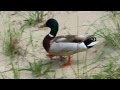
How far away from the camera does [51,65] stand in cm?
525

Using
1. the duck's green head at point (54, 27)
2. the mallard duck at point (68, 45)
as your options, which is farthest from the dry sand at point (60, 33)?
the duck's green head at point (54, 27)

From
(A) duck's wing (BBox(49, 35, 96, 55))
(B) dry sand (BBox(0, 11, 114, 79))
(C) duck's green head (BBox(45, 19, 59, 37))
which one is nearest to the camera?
(B) dry sand (BBox(0, 11, 114, 79))

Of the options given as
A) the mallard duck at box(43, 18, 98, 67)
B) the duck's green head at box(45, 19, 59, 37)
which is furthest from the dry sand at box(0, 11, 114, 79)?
the duck's green head at box(45, 19, 59, 37)

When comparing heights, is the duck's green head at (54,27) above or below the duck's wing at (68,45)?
above

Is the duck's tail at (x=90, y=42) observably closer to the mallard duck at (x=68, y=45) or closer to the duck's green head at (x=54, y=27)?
the mallard duck at (x=68, y=45)

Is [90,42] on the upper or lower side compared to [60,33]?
lower

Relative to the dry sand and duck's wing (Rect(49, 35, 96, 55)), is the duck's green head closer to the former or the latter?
duck's wing (Rect(49, 35, 96, 55))

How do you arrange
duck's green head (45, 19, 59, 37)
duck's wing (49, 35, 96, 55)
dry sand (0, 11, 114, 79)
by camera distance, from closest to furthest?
dry sand (0, 11, 114, 79), duck's wing (49, 35, 96, 55), duck's green head (45, 19, 59, 37)

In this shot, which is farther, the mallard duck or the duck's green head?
the duck's green head

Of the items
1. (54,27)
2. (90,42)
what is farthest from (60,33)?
(90,42)

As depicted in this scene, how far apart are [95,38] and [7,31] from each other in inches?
49.7

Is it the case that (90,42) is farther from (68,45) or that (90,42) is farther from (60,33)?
(60,33)

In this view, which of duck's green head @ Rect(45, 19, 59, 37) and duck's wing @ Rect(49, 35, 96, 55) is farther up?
duck's green head @ Rect(45, 19, 59, 37)

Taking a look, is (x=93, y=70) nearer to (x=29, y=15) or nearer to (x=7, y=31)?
(x=7, y=31)
